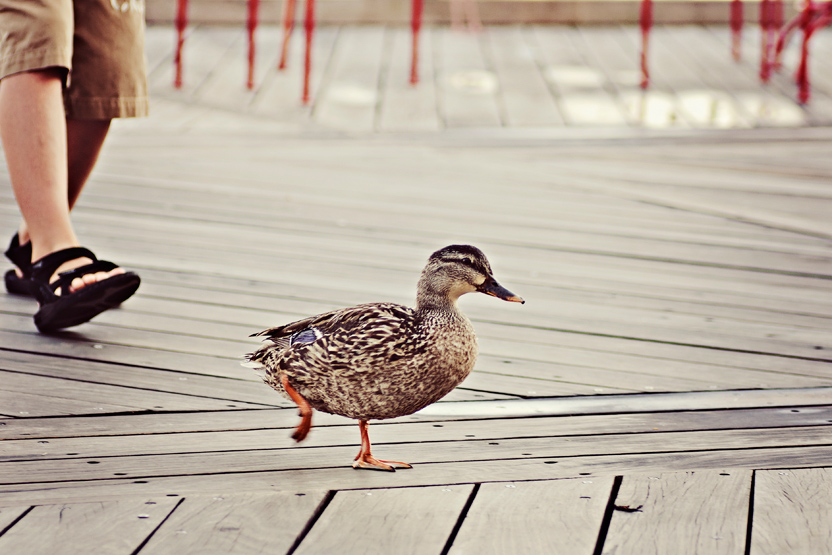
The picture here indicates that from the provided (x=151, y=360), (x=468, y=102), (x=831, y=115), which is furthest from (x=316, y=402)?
(x=831, y=115)

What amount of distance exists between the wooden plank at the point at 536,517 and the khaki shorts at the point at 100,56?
1.71m

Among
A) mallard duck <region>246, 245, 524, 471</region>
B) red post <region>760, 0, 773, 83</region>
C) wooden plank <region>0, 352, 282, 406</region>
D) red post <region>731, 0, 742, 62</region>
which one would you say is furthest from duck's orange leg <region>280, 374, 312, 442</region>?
red post <region>731, 0, 742, 62</region>

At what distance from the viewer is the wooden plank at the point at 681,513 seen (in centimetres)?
170

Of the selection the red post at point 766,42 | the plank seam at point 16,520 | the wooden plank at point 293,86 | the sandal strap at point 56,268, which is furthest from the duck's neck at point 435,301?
the red post at point 766,42

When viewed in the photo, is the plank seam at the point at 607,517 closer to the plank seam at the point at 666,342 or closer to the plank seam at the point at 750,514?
the plank seam at the point at 750,514

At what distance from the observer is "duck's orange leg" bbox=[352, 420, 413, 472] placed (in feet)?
6.39

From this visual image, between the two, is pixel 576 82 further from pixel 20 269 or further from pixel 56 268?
pixel 56 268

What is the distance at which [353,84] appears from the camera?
21.4 ft

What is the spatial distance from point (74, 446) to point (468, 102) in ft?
14.3

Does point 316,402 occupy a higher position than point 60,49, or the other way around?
point 60,49

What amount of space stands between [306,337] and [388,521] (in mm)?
424

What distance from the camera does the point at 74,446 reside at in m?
2.05

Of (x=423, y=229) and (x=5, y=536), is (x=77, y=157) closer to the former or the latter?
(x=423, y=229)

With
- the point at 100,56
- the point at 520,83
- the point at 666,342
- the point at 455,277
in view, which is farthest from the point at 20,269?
the point at 520,83
